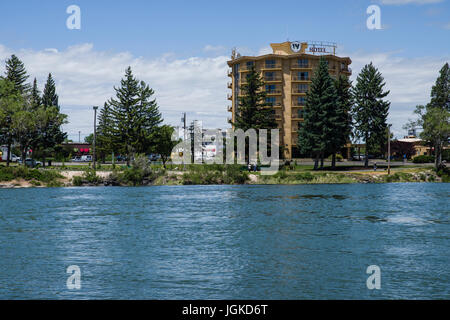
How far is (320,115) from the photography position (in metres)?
82.3

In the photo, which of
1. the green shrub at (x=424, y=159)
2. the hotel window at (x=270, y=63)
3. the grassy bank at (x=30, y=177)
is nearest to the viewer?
the grassy bank at (x=30, y=177)

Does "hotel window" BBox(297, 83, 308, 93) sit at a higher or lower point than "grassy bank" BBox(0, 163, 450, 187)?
higher

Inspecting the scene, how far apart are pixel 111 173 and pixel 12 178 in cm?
1227

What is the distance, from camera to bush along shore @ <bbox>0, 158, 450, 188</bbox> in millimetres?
62531

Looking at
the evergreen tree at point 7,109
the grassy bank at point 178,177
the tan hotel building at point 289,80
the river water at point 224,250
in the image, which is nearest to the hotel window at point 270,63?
the tan hotel building at point 289,80

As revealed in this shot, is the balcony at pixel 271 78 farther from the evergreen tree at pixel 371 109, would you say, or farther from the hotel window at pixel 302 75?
the evergreen tree at pixel 371 109

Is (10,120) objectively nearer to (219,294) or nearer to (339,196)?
(339,196)

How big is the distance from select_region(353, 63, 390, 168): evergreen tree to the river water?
5074 centimetres

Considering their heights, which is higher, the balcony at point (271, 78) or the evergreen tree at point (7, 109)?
the balcony at point (271, 78)

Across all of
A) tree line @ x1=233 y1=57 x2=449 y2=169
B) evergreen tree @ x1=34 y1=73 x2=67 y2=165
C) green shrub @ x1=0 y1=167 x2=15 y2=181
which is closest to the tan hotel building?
tree line @ x1=233 y1=57 x2=449 y2=169

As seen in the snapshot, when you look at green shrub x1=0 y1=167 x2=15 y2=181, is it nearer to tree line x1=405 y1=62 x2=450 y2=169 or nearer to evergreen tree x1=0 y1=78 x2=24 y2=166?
evergreen tree x1=0 y1=78 x2=24 y2=166

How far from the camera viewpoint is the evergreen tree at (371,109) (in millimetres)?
89562

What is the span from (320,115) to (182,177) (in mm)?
28722

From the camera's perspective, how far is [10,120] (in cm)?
7519
